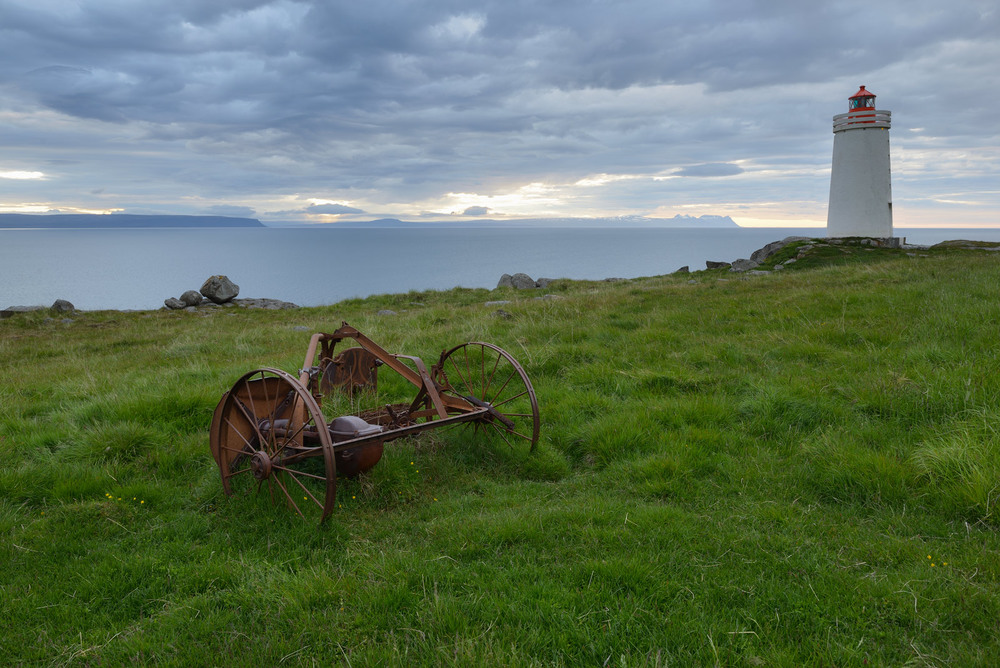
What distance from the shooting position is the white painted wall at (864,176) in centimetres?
3006

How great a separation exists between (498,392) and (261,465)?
3.11m

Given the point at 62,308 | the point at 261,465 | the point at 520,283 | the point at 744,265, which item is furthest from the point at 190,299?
the point at 261,465

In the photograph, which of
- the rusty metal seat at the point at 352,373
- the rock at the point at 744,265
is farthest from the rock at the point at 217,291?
the rusty metal seat at the point at 352,373

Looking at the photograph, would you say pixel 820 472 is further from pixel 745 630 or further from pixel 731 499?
pixel 745 630

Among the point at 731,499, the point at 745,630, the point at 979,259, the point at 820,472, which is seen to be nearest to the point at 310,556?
the point at 745,630

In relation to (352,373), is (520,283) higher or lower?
higher

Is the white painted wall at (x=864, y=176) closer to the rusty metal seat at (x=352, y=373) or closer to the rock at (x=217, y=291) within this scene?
the rusty metal seat at (x=352, y=373)

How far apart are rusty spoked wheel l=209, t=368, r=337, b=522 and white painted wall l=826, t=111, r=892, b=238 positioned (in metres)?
32.8

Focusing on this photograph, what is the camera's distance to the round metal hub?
17.5 ft

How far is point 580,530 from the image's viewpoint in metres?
4.84

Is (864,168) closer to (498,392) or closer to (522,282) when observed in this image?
(522,282)

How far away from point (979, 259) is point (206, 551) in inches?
1065

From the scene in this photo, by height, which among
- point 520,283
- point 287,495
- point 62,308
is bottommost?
point 287,495

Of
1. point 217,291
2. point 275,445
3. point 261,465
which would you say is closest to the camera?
point 261,465
